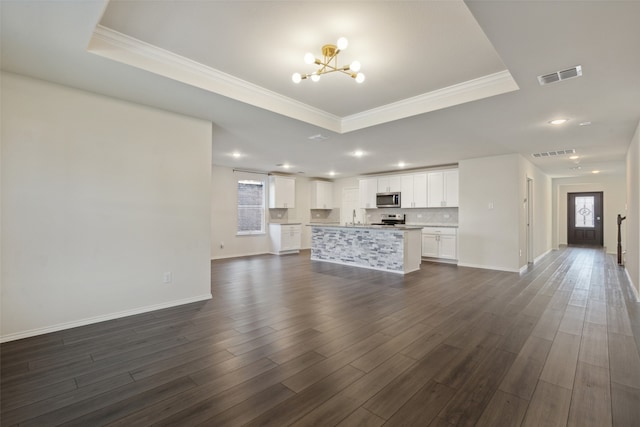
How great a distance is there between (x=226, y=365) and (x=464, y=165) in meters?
6.62

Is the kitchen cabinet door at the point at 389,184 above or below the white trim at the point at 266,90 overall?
below

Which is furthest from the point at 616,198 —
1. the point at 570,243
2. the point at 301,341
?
the point at 301,341

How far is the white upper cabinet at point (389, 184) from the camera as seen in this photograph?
27.9 feet

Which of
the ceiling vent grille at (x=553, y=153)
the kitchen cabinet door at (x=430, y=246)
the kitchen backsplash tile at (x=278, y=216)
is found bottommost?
the kitchen cabinet door at (x=430, y=246)

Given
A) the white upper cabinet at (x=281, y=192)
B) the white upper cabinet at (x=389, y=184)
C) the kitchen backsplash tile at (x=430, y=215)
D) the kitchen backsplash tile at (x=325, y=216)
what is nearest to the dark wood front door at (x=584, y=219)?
the kitchen backsplash tile at (x=430, y=215)

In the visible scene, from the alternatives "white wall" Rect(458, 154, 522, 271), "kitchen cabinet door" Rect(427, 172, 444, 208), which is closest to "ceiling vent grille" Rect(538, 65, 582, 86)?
"white wall" Rect(458, 154, 522, 271)

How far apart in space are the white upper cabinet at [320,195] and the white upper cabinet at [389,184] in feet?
7.14

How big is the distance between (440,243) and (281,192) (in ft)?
15.8

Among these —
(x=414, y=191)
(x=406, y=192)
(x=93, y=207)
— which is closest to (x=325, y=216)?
(x=406, y=192)

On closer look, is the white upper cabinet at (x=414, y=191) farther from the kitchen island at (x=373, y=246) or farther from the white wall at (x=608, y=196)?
the white wall at (x=608, y=196)

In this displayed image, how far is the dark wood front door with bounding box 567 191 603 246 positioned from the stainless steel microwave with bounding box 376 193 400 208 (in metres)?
8.62

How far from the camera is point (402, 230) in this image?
5.84 m

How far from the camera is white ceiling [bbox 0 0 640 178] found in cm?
210

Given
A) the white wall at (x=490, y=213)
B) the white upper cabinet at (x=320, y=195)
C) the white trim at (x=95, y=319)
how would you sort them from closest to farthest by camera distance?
the white trim at (x=95, y=319), the white wall at (x=490, y=213), the white upper cabinet at (x=320, y=195)
